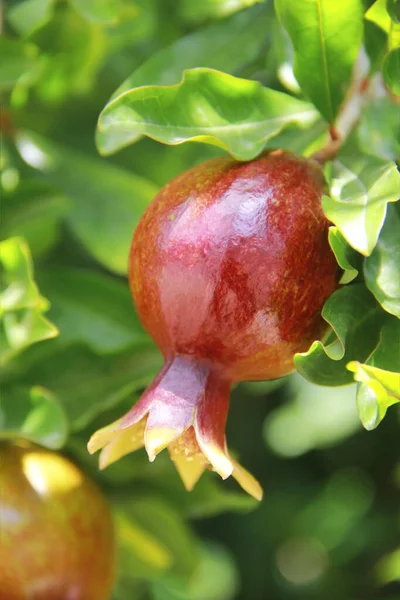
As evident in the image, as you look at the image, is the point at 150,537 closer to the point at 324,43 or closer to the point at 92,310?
the point at 92,310

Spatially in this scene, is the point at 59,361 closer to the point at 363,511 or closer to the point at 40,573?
the point at 40,573

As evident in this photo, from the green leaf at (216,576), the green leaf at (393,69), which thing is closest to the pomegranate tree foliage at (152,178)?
the green leaf at (393,69)

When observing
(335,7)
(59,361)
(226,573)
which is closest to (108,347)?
(59,361)

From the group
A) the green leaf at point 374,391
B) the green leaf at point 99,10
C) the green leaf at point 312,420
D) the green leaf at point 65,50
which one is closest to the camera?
the green leaf at point 374,391

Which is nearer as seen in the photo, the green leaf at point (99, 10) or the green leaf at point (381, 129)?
the green leaf at point (381, 129)

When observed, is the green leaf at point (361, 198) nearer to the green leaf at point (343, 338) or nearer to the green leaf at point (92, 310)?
the green leaf at point (343, 338)

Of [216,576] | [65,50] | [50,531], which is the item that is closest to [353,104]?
[65,50]

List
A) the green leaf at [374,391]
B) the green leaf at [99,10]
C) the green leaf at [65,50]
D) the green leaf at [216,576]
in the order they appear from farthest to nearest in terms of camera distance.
Result: 1. the green leaf at [216,576]
2. the green leaf at [65,50]
3. the green leaf at [99,10]
4. the green leaf at [374,391]
